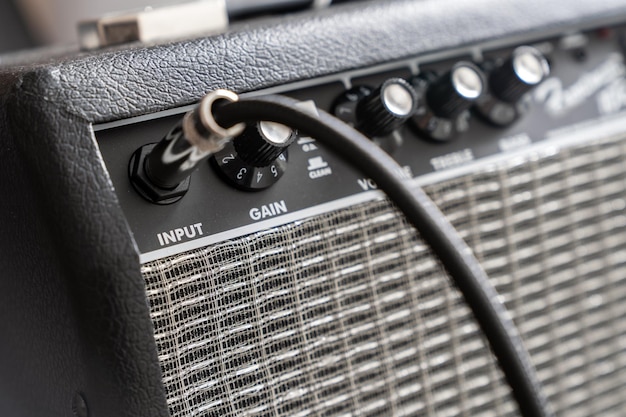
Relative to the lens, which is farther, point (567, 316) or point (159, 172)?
point (567, 316)

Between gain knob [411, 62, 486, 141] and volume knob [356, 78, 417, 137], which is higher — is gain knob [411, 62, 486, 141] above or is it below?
above

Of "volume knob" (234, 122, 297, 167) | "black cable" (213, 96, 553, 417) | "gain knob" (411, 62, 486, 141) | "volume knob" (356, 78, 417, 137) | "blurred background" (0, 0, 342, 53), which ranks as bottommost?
"black cable" (213, 96, 553, 417)

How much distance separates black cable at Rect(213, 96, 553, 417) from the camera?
13.4 inches

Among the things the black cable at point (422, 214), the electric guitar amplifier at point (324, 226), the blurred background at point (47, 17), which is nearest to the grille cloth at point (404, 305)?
the electric guitar amplifier at point (324, 226)

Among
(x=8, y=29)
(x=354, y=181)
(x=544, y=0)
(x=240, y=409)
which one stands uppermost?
(x=8, y=29)

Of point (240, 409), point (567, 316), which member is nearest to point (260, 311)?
point (240, 409)

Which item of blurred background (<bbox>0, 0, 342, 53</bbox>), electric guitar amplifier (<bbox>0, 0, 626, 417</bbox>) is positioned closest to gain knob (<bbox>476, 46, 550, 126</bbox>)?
electric guitar amplifier (<bbox>0, 0, 626, 417</bbox>)

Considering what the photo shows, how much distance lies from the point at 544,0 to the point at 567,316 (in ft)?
0.79

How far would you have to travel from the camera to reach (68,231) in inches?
14.3

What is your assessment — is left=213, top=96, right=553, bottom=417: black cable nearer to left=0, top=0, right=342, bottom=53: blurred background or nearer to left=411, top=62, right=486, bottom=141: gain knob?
left=411, top=62, right=486, bottom=141: gain knob

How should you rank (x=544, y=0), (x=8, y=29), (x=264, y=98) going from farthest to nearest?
(x=8, y=29)
(x=544, y=0)
(x=264, y=98)

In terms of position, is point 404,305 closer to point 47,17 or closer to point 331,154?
point 331,154

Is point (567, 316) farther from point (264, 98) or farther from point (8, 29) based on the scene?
point (8, 29)

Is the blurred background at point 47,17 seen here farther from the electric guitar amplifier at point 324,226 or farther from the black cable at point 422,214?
the black cable at point 422,214
